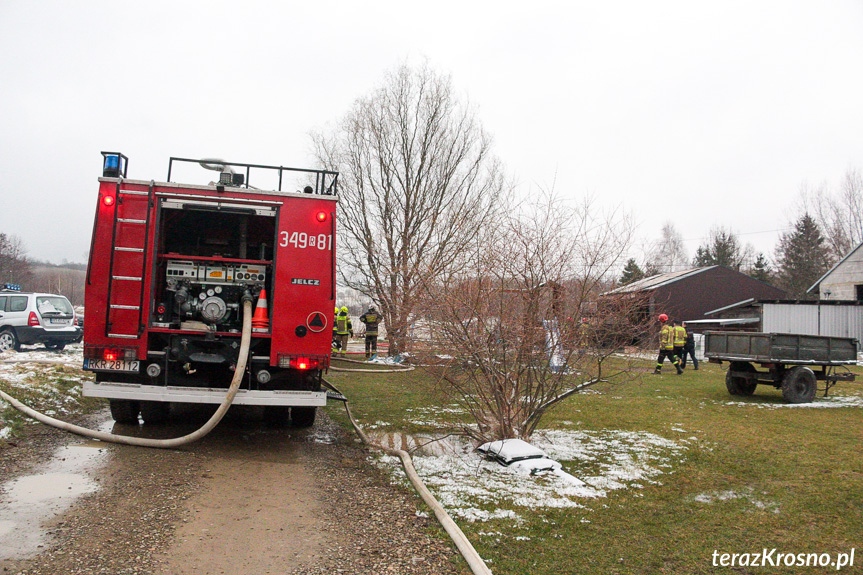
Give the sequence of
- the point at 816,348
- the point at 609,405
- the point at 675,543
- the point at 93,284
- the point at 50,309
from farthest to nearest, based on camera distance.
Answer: the point at 50,309 → the point at 816,348 → the point at 609,405 → the point at 93,284 → the point at 675,543

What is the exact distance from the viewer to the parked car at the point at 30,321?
16141 mm

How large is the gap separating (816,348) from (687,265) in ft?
195

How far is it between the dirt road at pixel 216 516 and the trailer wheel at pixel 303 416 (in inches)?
37.0

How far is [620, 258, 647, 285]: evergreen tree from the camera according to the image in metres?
7.03

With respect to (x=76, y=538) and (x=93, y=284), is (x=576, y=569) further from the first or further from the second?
(x=93, y=284)

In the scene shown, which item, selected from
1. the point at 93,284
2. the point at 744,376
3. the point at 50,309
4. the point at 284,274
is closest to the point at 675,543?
the point at 284,274

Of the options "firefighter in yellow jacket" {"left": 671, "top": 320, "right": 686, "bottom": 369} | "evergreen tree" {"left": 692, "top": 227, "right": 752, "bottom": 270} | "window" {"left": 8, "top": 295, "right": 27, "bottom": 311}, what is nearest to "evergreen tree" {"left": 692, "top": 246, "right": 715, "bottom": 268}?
"evergreen tree" {"left": 692, "top": 227, "right": 752, "bottom": 270}

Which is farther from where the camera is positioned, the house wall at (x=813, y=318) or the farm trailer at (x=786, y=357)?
the house wall at (x=813, y=318)

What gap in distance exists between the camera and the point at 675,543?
4430mm

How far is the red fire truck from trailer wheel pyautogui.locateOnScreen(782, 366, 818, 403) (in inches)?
384

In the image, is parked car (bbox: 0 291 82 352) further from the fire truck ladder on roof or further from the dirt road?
the fire truck ladder on roof

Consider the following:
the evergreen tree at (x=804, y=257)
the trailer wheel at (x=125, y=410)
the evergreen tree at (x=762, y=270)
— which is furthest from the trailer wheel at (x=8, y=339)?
the evergreen tree at (x=762, y=270)

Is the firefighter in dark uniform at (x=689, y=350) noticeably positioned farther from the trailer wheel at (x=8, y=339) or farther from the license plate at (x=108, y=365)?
the trailer wheel at (x=8, y=339)

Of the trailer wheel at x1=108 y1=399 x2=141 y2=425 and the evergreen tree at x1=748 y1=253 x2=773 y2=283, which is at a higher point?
the evergreen tree at x1=748 y1=253 x2=773 y2=283
